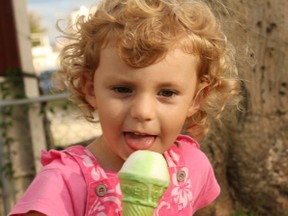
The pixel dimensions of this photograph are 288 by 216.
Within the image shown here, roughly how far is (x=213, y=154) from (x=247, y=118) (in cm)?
35

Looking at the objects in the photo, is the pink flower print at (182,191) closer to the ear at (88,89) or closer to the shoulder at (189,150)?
the shoulder at (189,150)

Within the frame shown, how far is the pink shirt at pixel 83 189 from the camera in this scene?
79.1 inches

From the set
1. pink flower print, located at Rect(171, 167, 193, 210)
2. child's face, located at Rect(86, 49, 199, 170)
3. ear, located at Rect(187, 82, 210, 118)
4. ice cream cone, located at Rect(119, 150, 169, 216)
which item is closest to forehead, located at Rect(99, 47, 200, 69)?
child's face, located at Rect(86, 49, 199, 170)

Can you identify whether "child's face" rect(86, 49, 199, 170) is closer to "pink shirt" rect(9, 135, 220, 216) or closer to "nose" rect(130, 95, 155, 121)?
"nose" rect(130, 95, 155, 121)

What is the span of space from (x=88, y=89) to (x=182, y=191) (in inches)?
21.6

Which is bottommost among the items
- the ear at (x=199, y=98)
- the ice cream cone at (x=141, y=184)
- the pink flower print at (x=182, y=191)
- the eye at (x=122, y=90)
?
the pink flower print at (x=182, y=191)

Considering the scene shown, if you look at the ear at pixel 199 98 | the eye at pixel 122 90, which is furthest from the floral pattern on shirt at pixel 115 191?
the eye at pixel 122 90

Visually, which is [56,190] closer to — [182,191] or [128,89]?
[128,89]

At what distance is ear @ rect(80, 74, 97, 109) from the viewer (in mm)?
2276

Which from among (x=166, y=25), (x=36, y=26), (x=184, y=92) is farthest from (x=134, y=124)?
(x=36, y=26)

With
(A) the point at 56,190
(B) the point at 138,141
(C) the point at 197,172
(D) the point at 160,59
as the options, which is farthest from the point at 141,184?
(C) the point at 197,172

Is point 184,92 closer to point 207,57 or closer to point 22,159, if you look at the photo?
point 207,57

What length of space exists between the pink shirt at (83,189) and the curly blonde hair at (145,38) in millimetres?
302

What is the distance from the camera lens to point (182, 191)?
93.0 inches
